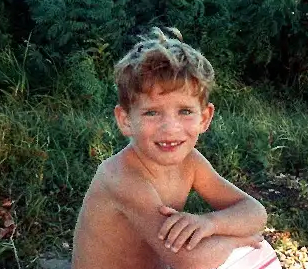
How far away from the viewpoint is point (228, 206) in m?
2.32

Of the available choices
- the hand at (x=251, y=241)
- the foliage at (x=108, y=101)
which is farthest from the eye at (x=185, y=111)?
the foliage at (x=108, y=101)

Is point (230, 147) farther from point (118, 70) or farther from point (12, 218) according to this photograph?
point (118, 70)

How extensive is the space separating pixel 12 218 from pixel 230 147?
1592mm

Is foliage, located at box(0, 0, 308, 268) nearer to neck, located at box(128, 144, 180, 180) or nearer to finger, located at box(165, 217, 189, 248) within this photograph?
neck, located at box(128, 144, 180, 180)

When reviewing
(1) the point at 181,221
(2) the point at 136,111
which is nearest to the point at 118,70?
(2) the point at 136,111

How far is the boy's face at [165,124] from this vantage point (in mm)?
2055

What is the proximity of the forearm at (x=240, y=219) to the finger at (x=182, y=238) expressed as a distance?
11cm

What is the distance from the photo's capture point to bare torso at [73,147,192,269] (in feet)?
7.10

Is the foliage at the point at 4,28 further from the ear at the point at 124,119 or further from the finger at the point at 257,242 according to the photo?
the finger at the point at 257,242

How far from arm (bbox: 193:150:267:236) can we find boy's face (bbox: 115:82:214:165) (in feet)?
0.69

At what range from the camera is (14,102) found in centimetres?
473

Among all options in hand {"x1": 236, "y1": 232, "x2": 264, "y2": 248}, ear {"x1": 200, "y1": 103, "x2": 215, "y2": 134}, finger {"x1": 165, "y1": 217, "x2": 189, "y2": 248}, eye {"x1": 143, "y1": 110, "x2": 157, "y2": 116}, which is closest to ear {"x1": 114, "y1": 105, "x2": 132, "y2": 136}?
eye {"x1": 143, "y1": 110, "x2": 157, "y2": 116}

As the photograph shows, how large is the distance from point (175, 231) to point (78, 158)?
2319 millimetres

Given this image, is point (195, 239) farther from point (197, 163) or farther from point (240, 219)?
point (197, 163)
